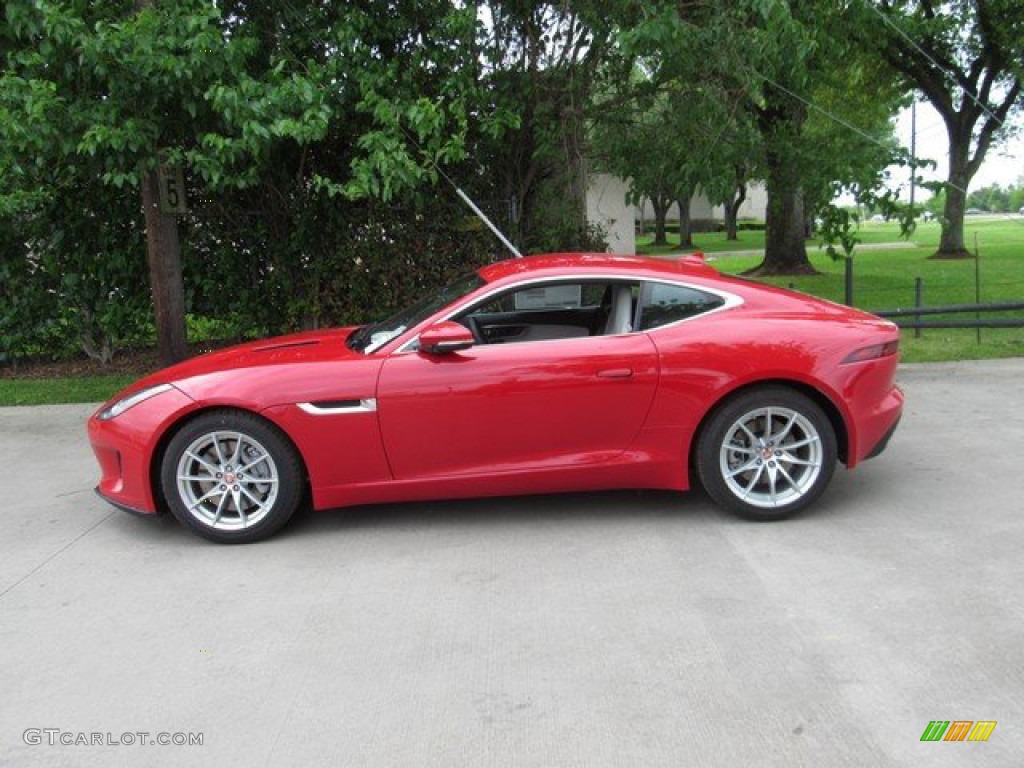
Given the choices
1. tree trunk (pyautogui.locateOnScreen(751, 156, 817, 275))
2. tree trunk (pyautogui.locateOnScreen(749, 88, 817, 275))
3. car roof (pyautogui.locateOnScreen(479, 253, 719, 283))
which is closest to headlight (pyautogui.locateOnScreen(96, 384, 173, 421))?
car roof (pyautogui.locateOnScreen(479, 253, 719, 283))

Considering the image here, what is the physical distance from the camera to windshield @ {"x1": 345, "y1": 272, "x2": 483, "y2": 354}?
188 inches

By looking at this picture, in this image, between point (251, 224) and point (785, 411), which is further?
point (251, 224)

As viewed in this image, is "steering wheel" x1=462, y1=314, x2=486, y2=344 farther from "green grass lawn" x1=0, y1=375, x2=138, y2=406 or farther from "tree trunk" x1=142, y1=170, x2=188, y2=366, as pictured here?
"green grass lawn" x1=0, y1=375, x2=138, y2=406

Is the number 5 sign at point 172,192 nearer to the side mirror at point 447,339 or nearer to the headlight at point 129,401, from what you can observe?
the headlight at point 129,401

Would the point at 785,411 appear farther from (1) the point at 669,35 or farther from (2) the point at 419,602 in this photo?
(1) the point at 669,35

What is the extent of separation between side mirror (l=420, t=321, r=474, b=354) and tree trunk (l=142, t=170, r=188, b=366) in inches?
204

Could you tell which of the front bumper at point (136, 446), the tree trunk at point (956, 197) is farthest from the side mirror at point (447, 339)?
the tree trunk at point (956, 197)

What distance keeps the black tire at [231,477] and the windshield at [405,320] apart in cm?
73

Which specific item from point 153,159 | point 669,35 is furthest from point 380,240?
point 669,35

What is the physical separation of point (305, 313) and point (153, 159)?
9.16 ft

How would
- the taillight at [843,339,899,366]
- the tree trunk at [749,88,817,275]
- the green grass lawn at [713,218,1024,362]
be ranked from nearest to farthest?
the taillight at [843,339,899,366] → the tree trunk at [749,88,817,275] → the green grass lawn at [713,218,1024,362]

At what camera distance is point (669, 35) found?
6980 millimetres

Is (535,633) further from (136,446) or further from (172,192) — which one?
(172,192)

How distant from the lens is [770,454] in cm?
464
